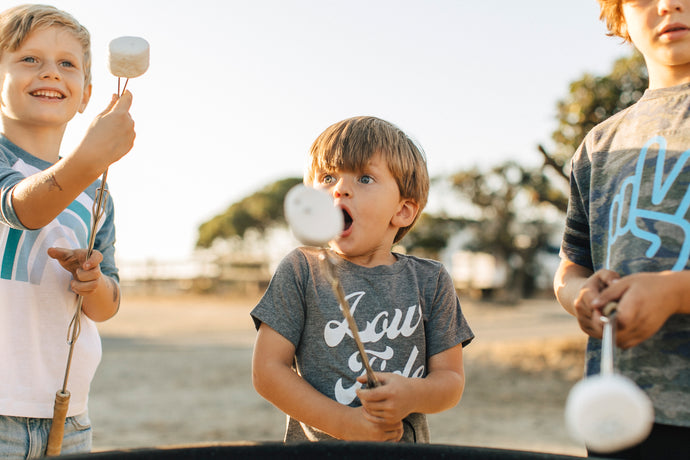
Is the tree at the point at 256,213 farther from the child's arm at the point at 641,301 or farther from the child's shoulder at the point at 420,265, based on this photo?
the child's arm at the point at 641,301

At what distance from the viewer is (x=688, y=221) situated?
1023 millimetres

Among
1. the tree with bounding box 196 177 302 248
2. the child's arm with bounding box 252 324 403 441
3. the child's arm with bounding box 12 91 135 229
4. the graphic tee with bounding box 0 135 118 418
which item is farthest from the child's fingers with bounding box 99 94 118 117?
the tree with bounding box 196 177 302 248

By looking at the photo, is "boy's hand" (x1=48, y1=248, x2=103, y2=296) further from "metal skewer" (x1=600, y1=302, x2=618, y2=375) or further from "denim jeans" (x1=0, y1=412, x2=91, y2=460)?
"metal skewer" (x1=600, y1=302, x2=618, y2=375)

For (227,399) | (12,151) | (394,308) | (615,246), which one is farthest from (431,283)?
(227,399)

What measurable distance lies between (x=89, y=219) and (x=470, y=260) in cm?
2131

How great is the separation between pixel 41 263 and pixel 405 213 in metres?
0.78

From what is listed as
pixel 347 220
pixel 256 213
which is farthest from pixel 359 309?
pixel 256 213

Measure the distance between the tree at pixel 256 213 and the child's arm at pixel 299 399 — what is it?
925 inches

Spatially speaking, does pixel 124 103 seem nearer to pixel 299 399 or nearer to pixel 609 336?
pixel 299 399

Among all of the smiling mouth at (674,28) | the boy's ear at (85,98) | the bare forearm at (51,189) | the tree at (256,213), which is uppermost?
the smiling mouth at (674,28)

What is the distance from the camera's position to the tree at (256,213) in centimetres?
2497

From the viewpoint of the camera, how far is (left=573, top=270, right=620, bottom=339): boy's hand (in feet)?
2.80

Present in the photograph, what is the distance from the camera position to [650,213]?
41.7 inches

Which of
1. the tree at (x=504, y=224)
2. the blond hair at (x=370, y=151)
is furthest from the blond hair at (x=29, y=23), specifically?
the tree at (x=504, y=224)
